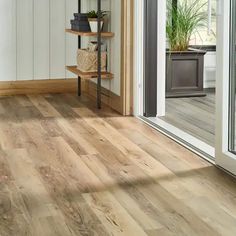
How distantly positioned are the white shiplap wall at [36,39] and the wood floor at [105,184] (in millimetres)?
1340

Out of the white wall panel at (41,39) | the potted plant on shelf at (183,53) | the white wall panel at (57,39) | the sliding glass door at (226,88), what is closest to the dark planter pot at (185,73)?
the potted plant on shelf at (183,53)

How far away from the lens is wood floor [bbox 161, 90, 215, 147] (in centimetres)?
394

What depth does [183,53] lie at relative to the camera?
5.21 metres

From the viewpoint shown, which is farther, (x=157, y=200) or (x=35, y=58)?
(x=35, y=58)

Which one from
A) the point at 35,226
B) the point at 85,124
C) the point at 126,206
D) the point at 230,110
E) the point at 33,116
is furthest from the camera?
the point at 33,116

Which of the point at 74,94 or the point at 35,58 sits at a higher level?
the point at 35,58

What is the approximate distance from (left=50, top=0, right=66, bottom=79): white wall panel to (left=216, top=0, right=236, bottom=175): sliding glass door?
2.74 metres

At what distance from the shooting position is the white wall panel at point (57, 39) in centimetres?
547

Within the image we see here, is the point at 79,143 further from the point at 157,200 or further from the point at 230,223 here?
the point at 230,223

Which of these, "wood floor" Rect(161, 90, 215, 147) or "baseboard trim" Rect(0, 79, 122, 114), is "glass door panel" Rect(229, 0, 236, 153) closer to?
"wood floor" Rect(161, 90, 215, 147)

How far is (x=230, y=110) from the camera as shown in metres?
3.04

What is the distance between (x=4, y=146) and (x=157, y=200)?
1311 mm

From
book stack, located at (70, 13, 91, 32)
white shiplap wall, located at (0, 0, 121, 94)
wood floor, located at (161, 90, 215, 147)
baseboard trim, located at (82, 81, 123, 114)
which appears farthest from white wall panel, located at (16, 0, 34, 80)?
wood floor, located at (161, 90, 215, 147)

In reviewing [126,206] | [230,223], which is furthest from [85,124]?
[230,223]
